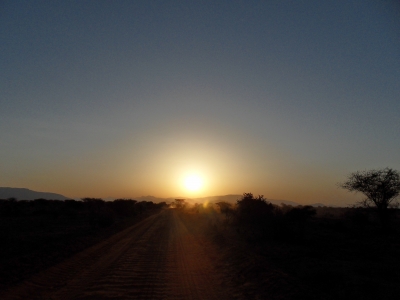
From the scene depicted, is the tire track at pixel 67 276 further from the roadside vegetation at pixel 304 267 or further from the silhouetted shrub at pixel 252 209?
the silhouetted shrub at pixel 252 209

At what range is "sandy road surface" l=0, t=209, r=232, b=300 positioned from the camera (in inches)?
360

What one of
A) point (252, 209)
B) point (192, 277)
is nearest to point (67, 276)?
point (192, 277)

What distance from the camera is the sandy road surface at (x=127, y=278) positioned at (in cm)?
915

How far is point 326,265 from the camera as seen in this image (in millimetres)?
12414

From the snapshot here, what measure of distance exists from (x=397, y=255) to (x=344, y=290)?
337 inches

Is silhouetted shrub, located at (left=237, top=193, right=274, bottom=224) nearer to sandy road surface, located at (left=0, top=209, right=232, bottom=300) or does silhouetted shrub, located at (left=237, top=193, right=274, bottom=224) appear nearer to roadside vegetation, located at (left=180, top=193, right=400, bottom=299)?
roadside vegetation, located at (left=180, top=193, right=400, bottom=299)

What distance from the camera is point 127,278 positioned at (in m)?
11.0

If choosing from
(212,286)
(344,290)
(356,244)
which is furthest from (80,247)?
(356,244)

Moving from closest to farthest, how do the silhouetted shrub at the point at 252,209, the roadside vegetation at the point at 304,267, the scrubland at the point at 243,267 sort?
the roadside vegetation at the point at 304,267 → the scrubland at the point at 243,267 → the silhouetted shrub at the point at 252,209

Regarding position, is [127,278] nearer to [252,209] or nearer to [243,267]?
[243,267]

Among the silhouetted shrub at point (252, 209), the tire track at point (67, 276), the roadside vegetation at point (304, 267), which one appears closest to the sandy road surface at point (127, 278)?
the tire track at point (67, 276)

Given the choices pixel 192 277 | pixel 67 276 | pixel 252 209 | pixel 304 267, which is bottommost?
pixel 192 277

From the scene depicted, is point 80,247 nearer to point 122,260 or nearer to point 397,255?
point 122,260

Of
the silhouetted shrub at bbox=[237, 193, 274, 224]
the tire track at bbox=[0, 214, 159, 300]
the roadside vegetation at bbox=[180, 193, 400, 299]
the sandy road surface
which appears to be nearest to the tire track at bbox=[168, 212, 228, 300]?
the sandy road surface
